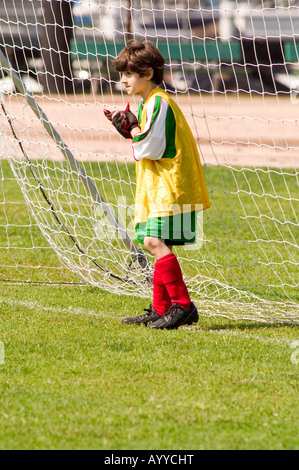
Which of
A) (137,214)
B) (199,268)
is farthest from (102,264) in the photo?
(137,214)

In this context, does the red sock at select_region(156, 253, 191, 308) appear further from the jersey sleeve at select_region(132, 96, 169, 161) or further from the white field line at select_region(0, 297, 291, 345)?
the jersey sleeve at select_region(132, 96, 169, 161)

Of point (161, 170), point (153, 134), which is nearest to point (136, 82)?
point (153, 134)

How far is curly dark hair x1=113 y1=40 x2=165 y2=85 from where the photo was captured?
426 centimetres

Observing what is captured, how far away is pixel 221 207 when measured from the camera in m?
8.68

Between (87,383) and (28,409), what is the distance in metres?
0.38

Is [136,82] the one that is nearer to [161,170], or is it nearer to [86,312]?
[161,170]

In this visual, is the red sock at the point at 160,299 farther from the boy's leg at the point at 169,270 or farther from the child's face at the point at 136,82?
the child's face at the point at 136,82

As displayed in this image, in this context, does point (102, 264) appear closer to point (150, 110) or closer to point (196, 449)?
point (150, 110)

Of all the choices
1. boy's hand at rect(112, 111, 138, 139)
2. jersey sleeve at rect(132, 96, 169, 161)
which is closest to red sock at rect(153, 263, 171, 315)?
jersey sleeve at rect(132, 96, 169, 161)

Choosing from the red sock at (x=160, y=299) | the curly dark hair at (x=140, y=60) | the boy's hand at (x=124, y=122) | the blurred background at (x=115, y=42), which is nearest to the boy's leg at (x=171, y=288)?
the red sock at (x=160, y=299)

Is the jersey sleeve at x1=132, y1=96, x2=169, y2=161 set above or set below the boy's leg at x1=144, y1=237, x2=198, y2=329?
above

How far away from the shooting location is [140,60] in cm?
425

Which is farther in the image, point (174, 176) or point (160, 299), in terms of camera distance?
point (160, 299)

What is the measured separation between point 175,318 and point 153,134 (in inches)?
41.9
